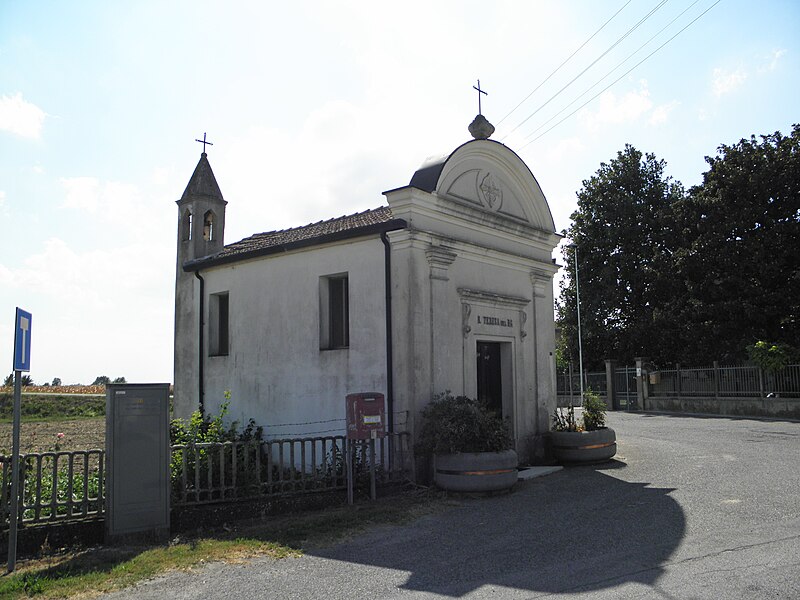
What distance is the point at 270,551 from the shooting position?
6.74 metres

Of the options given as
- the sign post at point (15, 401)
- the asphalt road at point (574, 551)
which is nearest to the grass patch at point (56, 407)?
the sign post at point (15, 401)

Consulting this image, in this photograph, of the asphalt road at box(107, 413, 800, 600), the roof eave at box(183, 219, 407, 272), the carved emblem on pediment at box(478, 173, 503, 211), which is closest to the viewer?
the asphalt road at box(107, 413, 800, 600)

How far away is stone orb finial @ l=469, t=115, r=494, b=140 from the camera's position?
13.0 metres

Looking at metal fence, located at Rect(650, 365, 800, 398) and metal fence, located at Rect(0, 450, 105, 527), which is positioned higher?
metal fence, located at Rect(650, 365, 800, 398)

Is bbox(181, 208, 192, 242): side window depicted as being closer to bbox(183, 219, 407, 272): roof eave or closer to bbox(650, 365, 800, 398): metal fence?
bbox(183, 219, 407, 272): roof eave

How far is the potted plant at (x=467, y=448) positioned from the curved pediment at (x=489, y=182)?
3805 mm

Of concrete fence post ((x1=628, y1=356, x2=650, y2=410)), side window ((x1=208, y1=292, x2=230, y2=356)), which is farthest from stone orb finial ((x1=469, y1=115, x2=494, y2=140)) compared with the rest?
concrete fence post ((x1=628, y1=356, x2=650, y2=410))

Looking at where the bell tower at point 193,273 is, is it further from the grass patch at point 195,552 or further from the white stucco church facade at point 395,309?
the grass patch at point 195,552

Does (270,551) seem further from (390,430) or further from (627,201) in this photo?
(627,201)

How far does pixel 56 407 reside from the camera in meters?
28.8

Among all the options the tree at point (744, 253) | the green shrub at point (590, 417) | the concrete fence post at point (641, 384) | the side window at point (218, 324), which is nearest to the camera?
the green shrub at point (590, 417)

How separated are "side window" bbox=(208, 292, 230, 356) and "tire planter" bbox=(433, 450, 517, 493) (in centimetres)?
671

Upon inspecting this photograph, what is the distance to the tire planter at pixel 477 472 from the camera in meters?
9.51

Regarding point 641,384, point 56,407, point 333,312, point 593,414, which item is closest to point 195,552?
point 333,312
